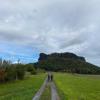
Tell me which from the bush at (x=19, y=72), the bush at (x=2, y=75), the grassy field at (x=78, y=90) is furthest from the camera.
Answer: the bush at (x=19, y=72)

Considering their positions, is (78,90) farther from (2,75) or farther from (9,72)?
(9,72)

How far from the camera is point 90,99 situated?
3300 cm

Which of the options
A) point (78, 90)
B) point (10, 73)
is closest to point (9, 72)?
point (10, 73)

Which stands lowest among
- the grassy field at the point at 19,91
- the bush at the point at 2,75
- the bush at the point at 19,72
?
the grassy field at the point at 19,91

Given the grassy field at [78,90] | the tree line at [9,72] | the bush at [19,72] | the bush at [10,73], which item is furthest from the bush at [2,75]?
the grassy field at [78,90]

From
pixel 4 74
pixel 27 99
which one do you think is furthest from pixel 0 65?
pixel 27 99

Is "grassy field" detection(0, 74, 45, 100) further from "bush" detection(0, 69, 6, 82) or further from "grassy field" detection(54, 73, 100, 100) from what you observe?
"bush" detection(0, 69, 6, 82)

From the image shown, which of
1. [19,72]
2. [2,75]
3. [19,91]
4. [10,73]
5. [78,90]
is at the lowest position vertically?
[19,91]

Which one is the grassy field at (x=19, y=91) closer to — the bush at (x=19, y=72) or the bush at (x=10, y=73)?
the bush at (x=10, y=73)

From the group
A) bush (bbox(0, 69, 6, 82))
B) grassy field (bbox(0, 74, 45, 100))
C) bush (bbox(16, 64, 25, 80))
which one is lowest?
grassy field (bbox(0, 74, 45, 100))

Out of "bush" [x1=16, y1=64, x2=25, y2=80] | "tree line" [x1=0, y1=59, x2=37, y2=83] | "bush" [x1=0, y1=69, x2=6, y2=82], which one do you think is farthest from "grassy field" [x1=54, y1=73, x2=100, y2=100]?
"bush" [x1=16, y1=64, x2=25, y2=80]

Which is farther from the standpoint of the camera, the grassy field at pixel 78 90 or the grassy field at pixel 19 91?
the grassy field at pixel 19 91

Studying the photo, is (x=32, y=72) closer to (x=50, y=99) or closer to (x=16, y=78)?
(x=16, y=78)

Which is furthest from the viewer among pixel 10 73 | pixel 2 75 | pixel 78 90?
pixel 10 73
